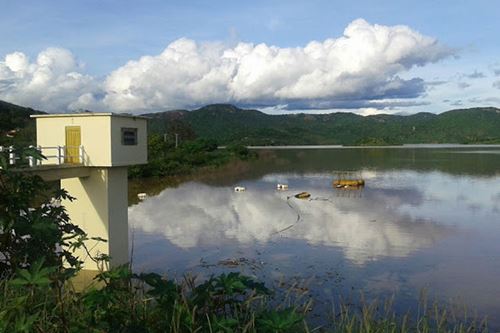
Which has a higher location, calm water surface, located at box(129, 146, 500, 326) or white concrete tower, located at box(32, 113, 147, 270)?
white concrete tower, located at box(32, 113, 147, 270)

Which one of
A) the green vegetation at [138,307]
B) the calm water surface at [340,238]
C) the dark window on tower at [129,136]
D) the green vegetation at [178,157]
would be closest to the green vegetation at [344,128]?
the green vegetation at [178,157]

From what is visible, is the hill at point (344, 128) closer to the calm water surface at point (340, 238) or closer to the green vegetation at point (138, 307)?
the calm water surface at point (340, 238)

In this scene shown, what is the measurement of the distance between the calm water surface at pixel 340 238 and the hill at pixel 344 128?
99.1 metres

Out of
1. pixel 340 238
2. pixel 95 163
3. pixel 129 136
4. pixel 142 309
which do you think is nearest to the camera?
pixel 142 309

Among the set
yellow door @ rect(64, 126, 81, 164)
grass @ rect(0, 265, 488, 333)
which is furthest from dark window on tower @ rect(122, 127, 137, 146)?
grass @ rect(0, 265, 488, 333)

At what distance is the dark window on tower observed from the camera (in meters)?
12.3

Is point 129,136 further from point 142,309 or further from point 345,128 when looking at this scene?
point 345,128

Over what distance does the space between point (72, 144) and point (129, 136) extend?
1372mm

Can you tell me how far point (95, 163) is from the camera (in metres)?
11.9

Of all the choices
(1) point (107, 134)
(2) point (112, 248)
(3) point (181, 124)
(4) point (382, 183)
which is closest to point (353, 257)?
(2) point (112, 248)

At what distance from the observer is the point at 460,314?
966 centimetres

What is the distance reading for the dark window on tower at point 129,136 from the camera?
1230 cm

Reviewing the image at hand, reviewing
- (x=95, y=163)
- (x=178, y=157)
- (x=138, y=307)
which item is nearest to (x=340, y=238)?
(x=95, y=163)

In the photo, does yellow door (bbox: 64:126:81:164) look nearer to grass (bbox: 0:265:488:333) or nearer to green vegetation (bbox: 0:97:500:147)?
grass (bbox: 0:265:488:333)
